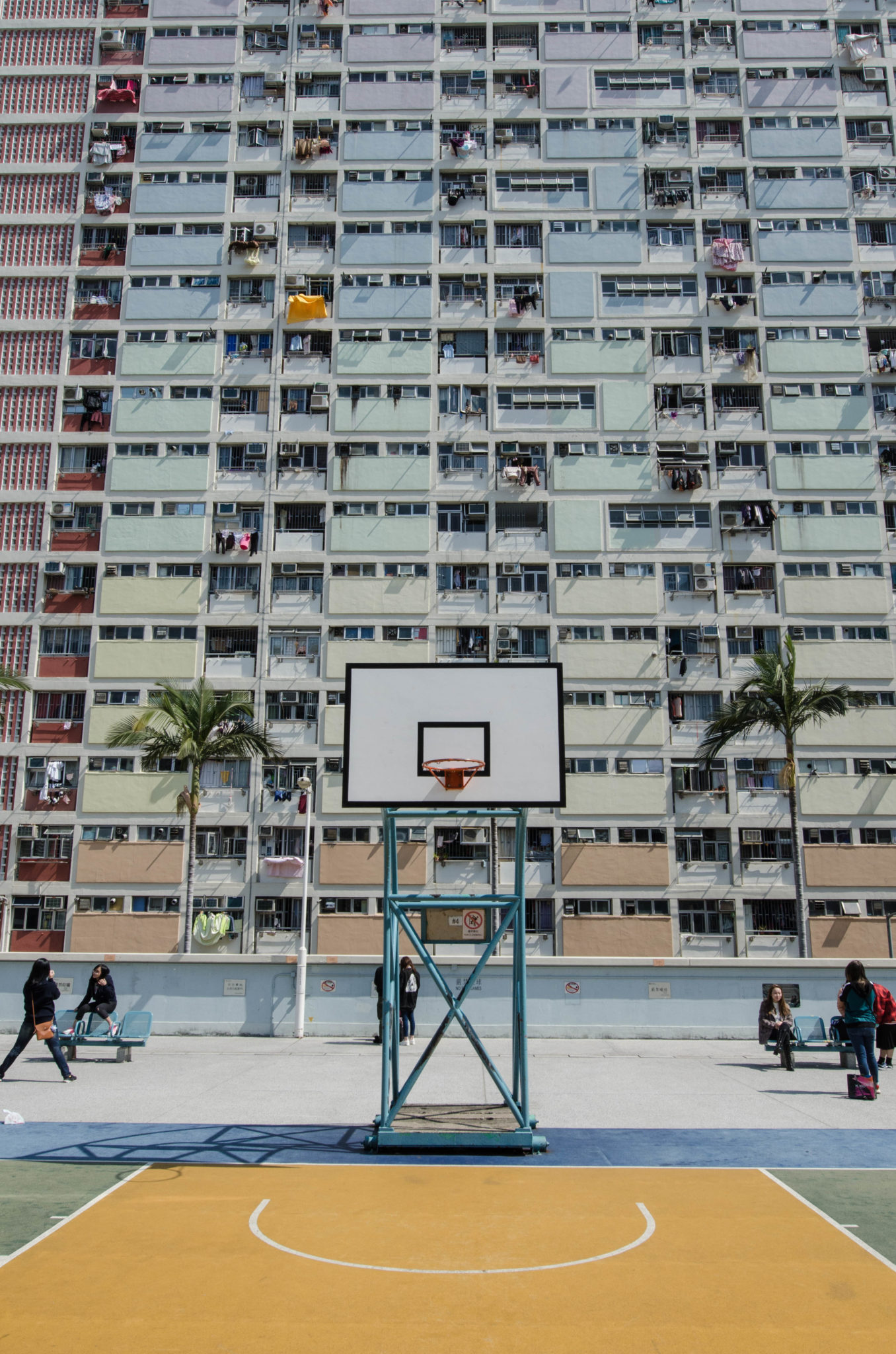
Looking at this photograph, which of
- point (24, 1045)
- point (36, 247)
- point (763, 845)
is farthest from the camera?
point (36, 247)

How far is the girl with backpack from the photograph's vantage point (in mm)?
18609

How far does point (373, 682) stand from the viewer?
14891 millimetres

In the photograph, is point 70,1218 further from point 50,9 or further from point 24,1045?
point 50,9

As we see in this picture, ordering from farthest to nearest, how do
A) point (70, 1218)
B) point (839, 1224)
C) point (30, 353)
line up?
point (30, 353) → point (70, 1218) → point (839, 1224)

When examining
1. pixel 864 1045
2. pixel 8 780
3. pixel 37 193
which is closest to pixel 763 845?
pixel 864 1045

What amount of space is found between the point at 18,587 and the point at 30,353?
963 centimetres

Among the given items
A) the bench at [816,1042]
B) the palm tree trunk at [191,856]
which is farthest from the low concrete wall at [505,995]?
the palm tree trunk at [191,856]

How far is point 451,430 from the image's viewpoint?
39094 millimetres

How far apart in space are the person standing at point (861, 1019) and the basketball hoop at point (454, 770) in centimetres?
706

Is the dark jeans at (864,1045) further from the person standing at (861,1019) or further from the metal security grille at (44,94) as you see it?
the metal security grille at (44,94)

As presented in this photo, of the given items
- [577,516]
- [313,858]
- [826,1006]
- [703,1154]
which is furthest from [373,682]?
[577,516]

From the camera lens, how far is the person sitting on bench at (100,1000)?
19906 mm

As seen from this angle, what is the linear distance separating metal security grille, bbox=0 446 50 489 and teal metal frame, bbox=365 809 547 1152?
1199 inches

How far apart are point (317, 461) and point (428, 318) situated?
7.28 meters
